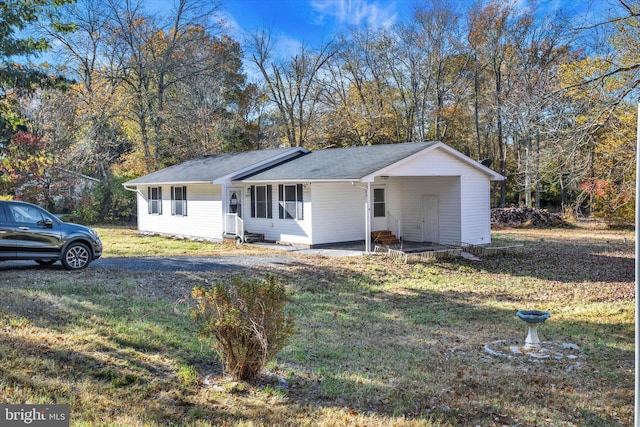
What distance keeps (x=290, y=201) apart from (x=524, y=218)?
18.2 meters

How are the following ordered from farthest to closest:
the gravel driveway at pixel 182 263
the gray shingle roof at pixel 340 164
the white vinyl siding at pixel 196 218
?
the white vinyl siding at pixel 196 218 → the gray shingle roof at pixel 340 164 → the gravel driveway at pixel 182 263

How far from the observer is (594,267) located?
16.5 meters

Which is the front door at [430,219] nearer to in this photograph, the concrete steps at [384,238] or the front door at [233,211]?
the concrete steps at [384,238]

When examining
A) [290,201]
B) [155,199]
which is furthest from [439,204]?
[155,199]

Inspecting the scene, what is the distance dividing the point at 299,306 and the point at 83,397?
610cm

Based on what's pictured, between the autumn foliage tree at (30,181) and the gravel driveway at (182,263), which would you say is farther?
the autumn foliage tree at (30,181)

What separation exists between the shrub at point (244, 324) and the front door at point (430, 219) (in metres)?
15.2

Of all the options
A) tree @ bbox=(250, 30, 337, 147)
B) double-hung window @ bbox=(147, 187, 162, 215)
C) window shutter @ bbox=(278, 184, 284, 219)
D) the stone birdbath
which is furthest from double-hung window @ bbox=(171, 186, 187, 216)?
the stone birdbath

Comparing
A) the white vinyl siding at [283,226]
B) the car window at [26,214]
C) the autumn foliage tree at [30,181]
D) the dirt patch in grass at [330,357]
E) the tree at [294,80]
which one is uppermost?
the tree at [294,80]

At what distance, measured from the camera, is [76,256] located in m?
12.4

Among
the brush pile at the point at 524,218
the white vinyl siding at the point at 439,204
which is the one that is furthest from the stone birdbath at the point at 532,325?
the brush pile at the point at 524,218

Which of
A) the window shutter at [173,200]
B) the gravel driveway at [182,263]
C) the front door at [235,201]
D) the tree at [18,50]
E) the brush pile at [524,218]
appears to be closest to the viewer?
the tree at [18,50]

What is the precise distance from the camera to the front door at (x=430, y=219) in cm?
2025

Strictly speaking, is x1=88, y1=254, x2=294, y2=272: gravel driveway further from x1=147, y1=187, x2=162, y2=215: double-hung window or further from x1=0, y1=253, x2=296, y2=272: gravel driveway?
x1=147, y1=187, x2=162, y2=215: double-hung window
